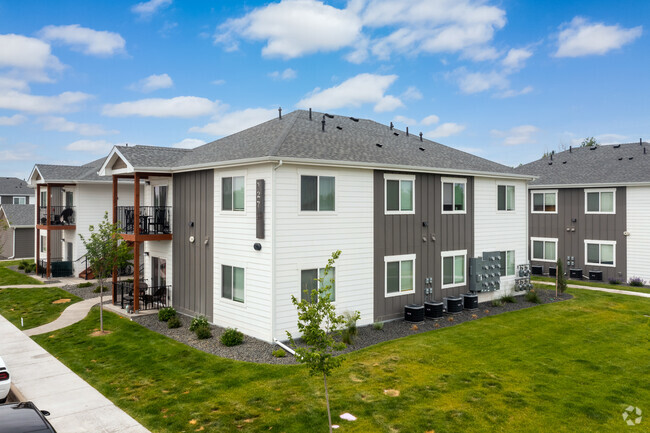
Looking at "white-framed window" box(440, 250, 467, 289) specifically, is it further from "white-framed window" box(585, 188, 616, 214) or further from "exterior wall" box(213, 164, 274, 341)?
"white-framed window" box(585, 188, 616, 214)

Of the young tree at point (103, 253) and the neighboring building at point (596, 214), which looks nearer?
the young tree at point (103, 253)

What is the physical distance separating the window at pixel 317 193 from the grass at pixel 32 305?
487 inches

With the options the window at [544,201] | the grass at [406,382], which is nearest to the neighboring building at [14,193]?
the grass at [406,382]

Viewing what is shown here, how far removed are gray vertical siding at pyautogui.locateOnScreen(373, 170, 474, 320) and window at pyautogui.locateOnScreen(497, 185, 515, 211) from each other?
2325 millimetres

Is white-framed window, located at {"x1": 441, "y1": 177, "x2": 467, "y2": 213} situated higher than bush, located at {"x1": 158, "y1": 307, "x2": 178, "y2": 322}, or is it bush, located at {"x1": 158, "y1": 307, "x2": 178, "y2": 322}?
white-framed window, located at {"x1": 441, "y1": 177, "x2": 467, "y2": 213}

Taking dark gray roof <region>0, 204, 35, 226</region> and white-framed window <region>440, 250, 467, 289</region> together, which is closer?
white-framed window <region>440, 250, 467, 289</region>

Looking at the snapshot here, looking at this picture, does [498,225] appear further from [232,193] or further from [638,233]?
[232,193]

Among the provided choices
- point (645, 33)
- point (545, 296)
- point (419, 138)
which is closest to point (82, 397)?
point (419, 138)

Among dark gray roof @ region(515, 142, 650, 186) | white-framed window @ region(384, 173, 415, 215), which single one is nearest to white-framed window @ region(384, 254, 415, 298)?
white-framed window @ region(384, 173, 415, 215)

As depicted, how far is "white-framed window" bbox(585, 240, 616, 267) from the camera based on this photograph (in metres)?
26.5

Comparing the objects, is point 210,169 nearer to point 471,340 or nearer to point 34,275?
point 471,340

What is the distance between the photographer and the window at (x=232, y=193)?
15.3m

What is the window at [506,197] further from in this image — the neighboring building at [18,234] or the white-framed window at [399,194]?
the neighboring building at [18,234]

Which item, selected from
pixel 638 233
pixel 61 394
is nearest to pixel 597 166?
pixel 638 233
